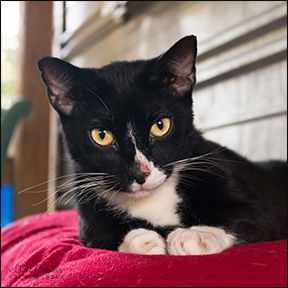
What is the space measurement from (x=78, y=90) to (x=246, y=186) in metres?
0.45

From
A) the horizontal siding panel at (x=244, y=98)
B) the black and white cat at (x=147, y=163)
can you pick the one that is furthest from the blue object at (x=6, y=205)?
the black and white cat at (x=147, y=163)

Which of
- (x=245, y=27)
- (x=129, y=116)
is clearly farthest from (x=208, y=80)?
(x=129, y=116)

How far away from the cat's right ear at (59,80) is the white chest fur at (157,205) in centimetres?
25

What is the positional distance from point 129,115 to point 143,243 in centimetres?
26

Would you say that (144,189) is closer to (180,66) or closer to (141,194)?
(141,194)

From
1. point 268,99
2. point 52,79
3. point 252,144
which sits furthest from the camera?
point 252,144

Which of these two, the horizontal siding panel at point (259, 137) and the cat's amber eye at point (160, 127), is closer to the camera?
the cat's amber eye at point (160, 127)

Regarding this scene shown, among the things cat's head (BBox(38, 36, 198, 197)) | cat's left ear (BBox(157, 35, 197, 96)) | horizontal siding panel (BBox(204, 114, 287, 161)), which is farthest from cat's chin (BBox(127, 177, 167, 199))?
horizontal siding panel (BBox(204, 114, 287, 161))

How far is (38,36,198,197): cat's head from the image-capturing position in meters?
0.92

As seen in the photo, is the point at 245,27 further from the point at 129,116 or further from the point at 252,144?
the point at 129,116

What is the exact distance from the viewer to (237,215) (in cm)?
96

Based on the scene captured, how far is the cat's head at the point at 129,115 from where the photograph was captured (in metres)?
0.92

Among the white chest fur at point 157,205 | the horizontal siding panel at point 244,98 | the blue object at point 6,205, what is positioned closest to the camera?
the white chest fur at point 157,205

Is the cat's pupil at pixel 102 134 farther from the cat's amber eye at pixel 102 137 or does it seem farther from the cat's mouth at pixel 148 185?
the cat's mouth at pixel 148 185
